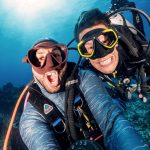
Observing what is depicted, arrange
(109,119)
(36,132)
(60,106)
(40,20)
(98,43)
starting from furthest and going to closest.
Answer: (40,20) < (98,43) < (60,106) < (36,132) < (109,119)

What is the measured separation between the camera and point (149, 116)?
31.4 ft

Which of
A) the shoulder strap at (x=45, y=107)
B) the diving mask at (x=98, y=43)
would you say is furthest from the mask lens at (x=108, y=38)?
the shoulder strap at (x=45, y=107)

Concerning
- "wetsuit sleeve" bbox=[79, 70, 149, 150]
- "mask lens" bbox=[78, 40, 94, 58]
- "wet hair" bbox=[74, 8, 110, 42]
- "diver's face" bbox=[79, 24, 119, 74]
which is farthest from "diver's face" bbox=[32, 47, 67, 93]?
"wet hair" bbox=[74, 8, 110, 42]

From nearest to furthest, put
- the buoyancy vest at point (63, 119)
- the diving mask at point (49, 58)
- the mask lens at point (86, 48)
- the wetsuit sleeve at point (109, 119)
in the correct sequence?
the wetsuit sleeve at point (109, 119), the buoyancy vest at point (63, 119), the diving mask at point (49, 58), the mask lens at point (86, 48)

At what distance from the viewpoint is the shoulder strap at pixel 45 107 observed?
11.8ft

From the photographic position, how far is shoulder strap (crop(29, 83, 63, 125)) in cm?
359

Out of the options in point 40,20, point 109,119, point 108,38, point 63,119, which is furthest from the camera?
point 40,20

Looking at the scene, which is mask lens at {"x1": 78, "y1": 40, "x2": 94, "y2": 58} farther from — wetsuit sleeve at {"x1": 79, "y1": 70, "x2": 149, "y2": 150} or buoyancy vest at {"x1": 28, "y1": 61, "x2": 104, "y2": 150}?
buoyancy vest at {"x1": 28, "y1": 61, "x2": 104, "y2": 150}

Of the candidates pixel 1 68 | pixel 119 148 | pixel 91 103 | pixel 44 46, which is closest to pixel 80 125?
pixel 91 103

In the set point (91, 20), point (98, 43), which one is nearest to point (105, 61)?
point (98, 43)

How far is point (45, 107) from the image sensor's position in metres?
3.65

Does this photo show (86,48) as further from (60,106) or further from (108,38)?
(60,106)

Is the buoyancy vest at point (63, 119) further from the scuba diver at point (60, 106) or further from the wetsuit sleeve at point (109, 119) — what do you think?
the wetsuit sleeve at point (109, 119)

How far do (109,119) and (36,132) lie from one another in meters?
1.06
